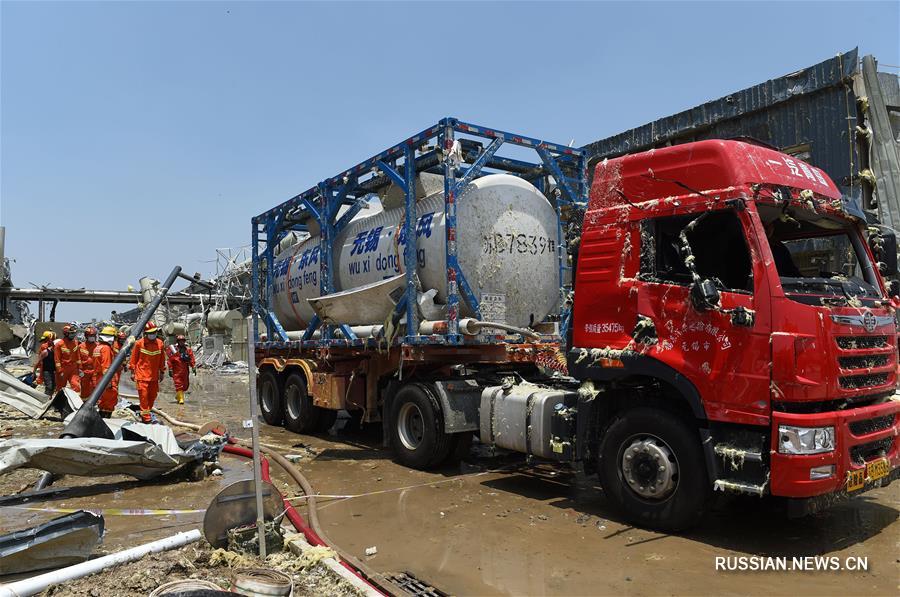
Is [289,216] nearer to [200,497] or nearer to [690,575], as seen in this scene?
[200,497]

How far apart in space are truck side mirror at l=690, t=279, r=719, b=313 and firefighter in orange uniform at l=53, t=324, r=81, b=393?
12136 millimetres

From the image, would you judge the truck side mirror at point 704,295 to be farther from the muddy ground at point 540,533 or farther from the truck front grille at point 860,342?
the muddy ground at point 540,533

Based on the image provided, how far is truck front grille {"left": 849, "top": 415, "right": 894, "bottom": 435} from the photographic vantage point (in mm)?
4557

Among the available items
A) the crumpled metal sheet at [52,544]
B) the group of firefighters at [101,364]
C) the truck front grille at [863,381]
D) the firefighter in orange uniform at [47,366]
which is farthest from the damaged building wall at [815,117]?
the firefighter in orange uniform at [47,366]

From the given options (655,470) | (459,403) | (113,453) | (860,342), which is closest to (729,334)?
(860,342)

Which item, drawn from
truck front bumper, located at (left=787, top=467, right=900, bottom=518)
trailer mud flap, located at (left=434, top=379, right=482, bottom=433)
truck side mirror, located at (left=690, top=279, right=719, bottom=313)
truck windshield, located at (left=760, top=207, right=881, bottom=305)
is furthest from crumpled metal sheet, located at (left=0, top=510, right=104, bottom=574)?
truck windshield, located at (left=760, top=207, right=881, bottom=305)

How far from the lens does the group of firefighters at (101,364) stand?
11219 mm

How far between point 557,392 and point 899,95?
385 inches

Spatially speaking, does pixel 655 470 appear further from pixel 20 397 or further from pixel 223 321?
pixel 223 321

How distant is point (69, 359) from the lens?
12.6 m

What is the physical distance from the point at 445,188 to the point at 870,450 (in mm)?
4616

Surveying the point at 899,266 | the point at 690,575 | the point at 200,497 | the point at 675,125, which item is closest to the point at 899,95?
the point at 675,125

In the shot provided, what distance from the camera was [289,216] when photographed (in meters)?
11.4

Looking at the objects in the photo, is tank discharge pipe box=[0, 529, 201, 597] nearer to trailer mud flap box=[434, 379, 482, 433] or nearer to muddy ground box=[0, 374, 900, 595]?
muddy ground box=[0, 374, 900, 595]
